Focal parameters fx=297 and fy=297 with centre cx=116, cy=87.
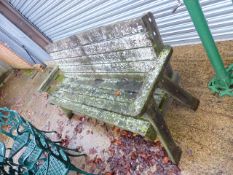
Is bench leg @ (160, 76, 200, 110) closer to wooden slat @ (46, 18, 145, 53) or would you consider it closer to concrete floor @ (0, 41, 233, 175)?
concrete floor @ (0, 41, 233, 175)

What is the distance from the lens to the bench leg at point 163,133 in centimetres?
313

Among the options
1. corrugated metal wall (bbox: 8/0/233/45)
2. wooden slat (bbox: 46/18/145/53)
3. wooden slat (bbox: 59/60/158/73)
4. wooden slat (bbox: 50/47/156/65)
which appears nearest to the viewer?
wooden slat (bbox: 46/18/145/53)

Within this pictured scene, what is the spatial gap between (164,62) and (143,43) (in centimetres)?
31

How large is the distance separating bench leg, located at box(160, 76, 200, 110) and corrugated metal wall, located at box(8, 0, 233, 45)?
121cm

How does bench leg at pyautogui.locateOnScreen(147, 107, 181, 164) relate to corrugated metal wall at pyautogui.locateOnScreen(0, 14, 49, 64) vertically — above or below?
below

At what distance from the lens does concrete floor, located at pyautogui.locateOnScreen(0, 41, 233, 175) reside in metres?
3.32

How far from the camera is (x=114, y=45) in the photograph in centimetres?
359

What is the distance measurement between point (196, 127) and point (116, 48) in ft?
4.67

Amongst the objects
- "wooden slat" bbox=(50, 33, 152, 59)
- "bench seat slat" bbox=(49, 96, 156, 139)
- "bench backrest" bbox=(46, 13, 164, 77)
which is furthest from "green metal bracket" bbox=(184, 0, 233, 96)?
"bench seat slat" bbox=(49, 96, 156, 139)

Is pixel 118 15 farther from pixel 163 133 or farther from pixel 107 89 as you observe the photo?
pixel 163 133

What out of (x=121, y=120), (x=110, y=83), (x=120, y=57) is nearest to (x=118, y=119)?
(x=121, y=120)

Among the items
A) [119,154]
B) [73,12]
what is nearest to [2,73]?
[73,12]

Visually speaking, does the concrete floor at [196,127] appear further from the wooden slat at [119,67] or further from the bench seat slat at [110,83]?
the wooden slat at [119,67]

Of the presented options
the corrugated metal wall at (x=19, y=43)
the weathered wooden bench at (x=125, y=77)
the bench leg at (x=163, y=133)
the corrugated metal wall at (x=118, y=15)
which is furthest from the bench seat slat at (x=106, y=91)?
the corrugated metal wall at (x=19, y=43)
